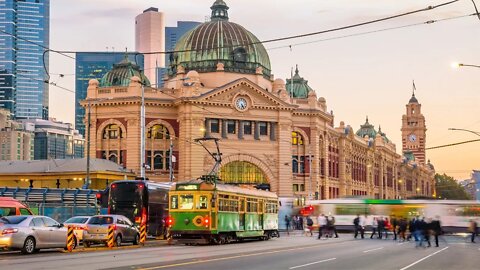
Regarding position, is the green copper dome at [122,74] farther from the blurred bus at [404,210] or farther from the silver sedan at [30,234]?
the silver sedan at [30,234]

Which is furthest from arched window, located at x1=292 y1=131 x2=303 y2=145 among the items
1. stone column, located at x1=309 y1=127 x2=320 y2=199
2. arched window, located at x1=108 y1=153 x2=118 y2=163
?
arched window, located at x1=108 y1=153 x2=118 y2=163

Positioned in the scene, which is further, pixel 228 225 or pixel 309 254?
pixel 228 225

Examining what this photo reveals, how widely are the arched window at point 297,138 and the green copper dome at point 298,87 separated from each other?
16.5 meters

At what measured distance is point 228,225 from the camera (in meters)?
45.9

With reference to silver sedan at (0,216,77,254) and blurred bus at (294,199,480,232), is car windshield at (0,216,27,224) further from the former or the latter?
blurred bus at (294,199,480,232)

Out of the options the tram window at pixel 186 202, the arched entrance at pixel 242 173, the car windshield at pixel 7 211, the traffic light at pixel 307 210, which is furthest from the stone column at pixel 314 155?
the car windshield at pixel 7 211

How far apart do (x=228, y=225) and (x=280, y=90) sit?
216ft

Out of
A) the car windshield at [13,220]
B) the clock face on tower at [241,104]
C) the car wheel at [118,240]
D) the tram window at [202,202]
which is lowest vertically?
the car wheel at [118,240]

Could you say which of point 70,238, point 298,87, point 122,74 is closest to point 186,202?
point 70,238

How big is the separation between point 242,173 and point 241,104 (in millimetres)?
8076

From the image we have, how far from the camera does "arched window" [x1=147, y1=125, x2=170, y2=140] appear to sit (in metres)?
104

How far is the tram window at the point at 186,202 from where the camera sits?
146ft

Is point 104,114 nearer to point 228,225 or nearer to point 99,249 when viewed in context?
point 228,225

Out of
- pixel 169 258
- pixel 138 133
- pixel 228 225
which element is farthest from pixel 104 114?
pixel 169 258
